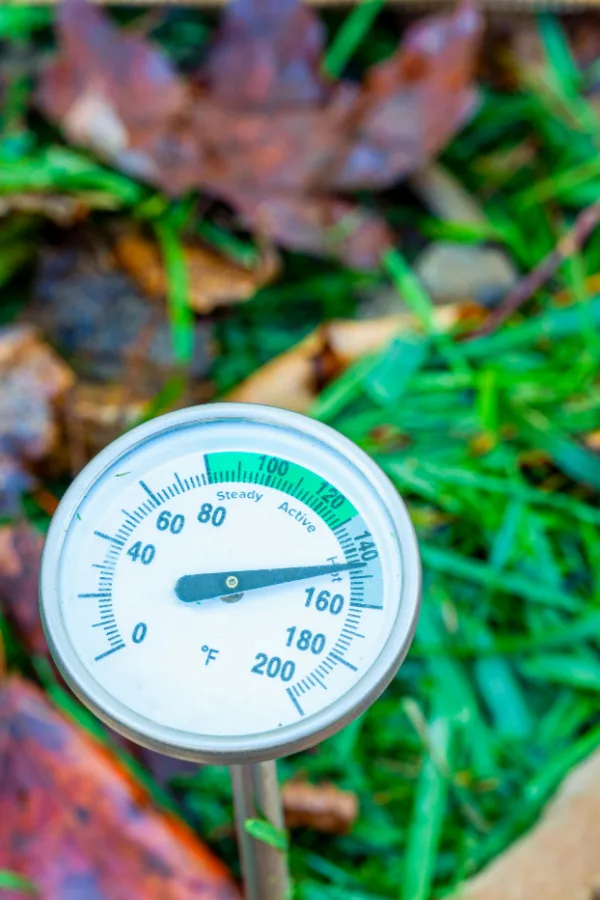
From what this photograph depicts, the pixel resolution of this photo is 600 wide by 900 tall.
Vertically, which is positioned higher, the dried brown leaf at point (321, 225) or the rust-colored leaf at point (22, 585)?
the dried brown leaf at point (321, 225)

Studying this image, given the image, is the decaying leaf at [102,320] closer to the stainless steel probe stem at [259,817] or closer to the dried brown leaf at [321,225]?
the dried brown leaf at [321,225]

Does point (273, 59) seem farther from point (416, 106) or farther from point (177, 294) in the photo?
point (177, 294)

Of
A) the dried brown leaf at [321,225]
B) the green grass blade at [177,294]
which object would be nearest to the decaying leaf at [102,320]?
the green grass blade at [177,294]

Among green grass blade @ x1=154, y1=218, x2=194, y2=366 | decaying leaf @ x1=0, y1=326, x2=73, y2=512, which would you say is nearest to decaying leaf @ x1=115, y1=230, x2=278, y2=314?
green grass blade @ x1=154, y1=218, x2=194, y2=366

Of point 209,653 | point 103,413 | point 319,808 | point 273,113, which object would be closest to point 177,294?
point 103,413

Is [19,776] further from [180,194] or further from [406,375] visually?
[180,194]

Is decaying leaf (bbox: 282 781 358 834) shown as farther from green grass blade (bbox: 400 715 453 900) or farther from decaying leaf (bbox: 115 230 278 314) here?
decaying leaf (bbox: 115 230 278 314)
